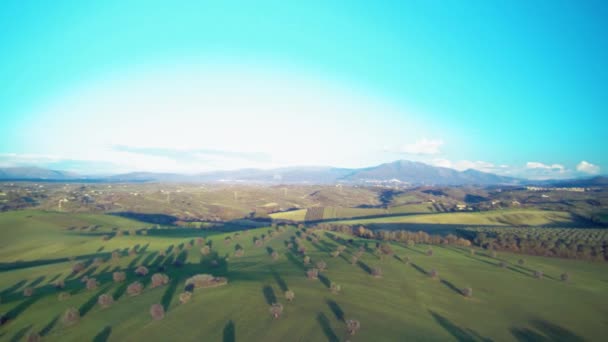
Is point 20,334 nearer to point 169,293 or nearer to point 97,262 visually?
point 169,293

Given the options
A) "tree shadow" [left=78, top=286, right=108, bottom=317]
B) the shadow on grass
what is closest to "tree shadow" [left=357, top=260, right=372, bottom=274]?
the shadow on grass

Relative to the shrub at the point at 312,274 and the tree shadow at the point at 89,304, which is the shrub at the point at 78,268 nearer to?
the tree shadow at the point at 89,304

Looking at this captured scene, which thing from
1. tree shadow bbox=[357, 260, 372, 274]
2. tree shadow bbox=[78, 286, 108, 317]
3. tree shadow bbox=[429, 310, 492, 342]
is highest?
tree shadow bbox=[78, 286, 108, 317]

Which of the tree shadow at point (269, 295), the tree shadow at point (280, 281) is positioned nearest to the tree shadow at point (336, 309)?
the tree shadow at point (269, 295)

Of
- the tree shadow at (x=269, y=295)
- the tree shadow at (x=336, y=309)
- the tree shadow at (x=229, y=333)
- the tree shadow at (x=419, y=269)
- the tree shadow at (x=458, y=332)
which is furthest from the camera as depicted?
the tree shadow at (x=419, y=269)

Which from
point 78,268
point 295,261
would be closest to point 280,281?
point 295,261

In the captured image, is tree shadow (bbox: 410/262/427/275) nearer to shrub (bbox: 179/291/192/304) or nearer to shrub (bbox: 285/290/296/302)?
shrub (bbox: 285/290/296/302)
